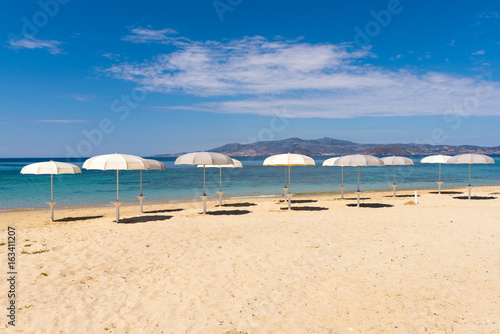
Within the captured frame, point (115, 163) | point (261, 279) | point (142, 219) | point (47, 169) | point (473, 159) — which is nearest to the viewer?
point (261, 279)

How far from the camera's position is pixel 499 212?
13.0 metres

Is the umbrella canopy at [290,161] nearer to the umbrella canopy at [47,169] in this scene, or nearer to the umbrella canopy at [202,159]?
the umbrella canopy at [202,159]

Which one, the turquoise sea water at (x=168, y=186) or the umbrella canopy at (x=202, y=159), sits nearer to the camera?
the umbrella canopy at (x=202, y=159)

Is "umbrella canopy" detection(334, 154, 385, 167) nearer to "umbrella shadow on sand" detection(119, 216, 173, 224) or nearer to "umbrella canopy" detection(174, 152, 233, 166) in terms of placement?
"umbrella canopy" detection(174, 152, 233, 166)

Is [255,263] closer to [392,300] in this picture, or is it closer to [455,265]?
[392,300]

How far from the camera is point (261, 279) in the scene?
19.7ft

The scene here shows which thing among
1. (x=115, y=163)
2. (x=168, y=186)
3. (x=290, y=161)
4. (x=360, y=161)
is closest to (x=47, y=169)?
(x=115, y=163)

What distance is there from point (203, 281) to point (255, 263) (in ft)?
4.61

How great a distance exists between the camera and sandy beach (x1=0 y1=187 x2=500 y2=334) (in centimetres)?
443

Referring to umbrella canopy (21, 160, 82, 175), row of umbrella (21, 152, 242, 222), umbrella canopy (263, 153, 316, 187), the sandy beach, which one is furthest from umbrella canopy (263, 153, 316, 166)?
umbrella canopy (21, 160, 82, 175)

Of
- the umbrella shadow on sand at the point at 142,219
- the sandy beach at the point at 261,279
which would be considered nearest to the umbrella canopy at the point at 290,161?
the sandy beach at the point at 261,279

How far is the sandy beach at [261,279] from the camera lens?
4430 mm

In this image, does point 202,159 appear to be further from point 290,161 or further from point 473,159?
point 473,159

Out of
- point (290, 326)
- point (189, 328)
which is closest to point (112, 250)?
point (189, 328)
